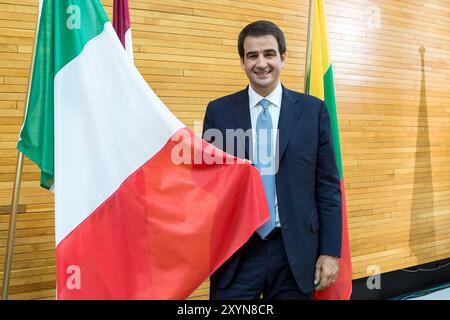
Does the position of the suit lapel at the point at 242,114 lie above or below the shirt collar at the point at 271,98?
below

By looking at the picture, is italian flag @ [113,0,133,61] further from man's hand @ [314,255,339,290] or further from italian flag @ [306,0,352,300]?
man's hand @ [314,255,339,290]

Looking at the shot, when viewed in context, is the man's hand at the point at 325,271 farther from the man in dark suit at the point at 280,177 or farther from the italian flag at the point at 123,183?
the italian flag at the point at 123,183

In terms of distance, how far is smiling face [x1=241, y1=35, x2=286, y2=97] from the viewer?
1670 mm

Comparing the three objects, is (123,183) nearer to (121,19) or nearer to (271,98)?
(271,98)

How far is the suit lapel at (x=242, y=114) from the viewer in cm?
170

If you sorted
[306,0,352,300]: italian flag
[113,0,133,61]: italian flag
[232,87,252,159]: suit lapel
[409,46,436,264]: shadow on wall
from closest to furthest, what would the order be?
[232,87,252,159]: suit lapel < [113,0,133,61]: italian flag < [306,0,352,300]: italian flag < [409,46,436,264]: shadow on wall

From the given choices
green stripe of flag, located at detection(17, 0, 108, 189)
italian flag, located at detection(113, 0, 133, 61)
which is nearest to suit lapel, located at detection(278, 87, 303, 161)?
green stripe of flag, located at detection(17, 0, 108, 189)

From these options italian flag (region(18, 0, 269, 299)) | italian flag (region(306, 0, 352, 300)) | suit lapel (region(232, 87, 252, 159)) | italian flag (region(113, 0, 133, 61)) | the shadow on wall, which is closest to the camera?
italian flag (region(18, 0, 269, 299))

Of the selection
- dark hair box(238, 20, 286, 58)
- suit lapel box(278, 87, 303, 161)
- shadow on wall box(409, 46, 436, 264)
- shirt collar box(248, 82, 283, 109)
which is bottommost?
shadow on wall box(409, 46, 436, 264)

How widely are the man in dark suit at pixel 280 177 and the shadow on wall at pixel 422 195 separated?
2.81 m

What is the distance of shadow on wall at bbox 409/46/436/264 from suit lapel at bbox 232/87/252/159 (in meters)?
2.98

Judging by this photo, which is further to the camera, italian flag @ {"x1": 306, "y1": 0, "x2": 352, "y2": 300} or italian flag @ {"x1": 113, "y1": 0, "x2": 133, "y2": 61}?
italian flag @ {"x1": 306, "y1": 0, "x2": 352, "y2": 300}

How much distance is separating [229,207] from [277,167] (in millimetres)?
214

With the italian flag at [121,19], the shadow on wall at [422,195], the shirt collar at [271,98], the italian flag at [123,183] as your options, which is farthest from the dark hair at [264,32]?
the shadow on wall at [422,195]
